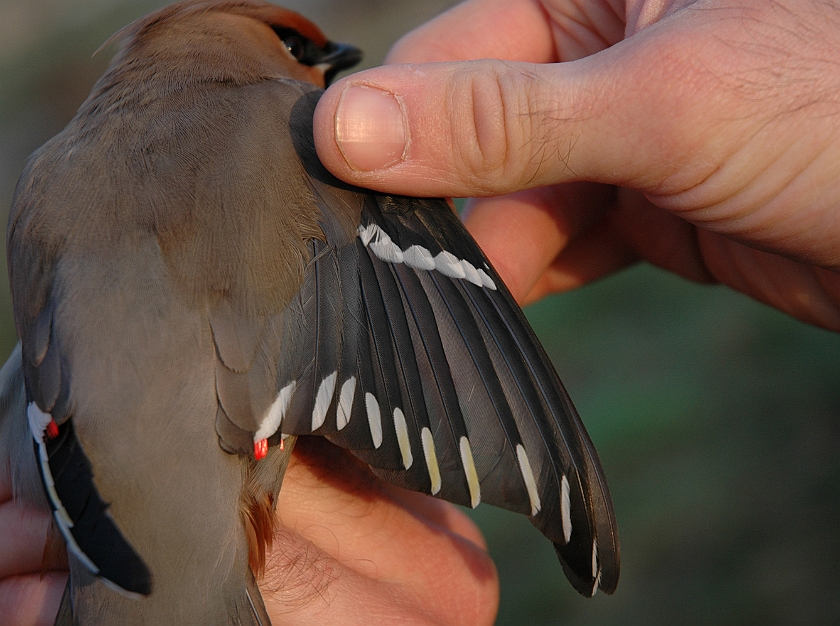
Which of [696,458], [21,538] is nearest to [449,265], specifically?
[21,538]

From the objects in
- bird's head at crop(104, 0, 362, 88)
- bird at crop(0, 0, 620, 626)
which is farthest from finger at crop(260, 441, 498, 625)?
bird's head at crop(104, 0, 362, 88)

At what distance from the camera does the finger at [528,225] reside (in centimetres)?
319

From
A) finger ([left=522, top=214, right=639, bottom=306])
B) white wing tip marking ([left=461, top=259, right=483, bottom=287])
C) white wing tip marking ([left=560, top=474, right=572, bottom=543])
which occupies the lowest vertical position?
finger ([left=522, top=214, right=639, bottom=306])

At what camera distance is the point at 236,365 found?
2.13 metres

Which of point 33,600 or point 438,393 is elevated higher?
point 438,393

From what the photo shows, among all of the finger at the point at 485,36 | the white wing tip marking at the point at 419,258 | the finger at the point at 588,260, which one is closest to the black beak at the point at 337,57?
the finger at the point at 485,36

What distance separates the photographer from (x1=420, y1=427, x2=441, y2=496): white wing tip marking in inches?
A: 84.8

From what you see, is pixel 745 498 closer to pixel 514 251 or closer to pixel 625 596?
pixel 625 596

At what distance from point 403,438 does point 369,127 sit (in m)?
0.82

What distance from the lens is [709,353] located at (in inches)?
231

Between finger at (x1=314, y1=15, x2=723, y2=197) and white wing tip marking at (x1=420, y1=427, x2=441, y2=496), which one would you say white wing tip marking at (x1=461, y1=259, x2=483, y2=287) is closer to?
finger at (x1=314, y1=15, x2=723, y2=197)

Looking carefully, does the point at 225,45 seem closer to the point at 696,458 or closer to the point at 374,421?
the point at 374,421

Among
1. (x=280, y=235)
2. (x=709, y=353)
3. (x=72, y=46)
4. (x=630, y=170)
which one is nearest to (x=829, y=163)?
(x=630, y=170)

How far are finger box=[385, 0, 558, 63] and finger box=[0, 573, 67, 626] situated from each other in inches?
90.0
